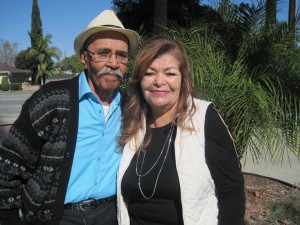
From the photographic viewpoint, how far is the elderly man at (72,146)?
2090mm

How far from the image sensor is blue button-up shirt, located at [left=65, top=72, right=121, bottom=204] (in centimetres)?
219

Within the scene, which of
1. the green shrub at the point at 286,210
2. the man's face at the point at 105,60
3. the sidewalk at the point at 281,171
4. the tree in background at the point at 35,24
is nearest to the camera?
the man's face at the point at 105,60

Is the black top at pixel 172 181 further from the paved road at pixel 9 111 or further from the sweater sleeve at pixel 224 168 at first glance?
the paved road at pixel 9 111

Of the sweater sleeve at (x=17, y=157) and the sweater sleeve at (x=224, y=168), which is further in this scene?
the sweater sleeve at (x=17, y=157)

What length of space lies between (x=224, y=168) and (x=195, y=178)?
172mm

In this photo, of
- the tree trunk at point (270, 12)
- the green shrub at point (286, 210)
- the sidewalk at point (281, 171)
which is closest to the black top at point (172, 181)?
the green shrub at point (286, 210)

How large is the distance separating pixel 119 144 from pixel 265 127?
2.05 m

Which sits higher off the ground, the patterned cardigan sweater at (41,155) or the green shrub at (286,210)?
the patterned cardigan sweater at (41,155)

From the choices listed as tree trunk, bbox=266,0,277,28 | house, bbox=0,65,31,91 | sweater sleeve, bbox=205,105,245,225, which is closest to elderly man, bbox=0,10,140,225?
sweater sleeve, bbox=205,105,245,225

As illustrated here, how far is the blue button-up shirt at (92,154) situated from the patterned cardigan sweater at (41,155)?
0.30 ft

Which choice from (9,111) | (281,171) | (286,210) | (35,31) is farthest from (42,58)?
(286,210)

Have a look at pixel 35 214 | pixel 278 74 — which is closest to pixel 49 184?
pixel 35 214

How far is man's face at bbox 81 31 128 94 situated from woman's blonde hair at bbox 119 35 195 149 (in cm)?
14

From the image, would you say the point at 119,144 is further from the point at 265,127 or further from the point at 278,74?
the point at 278,74
